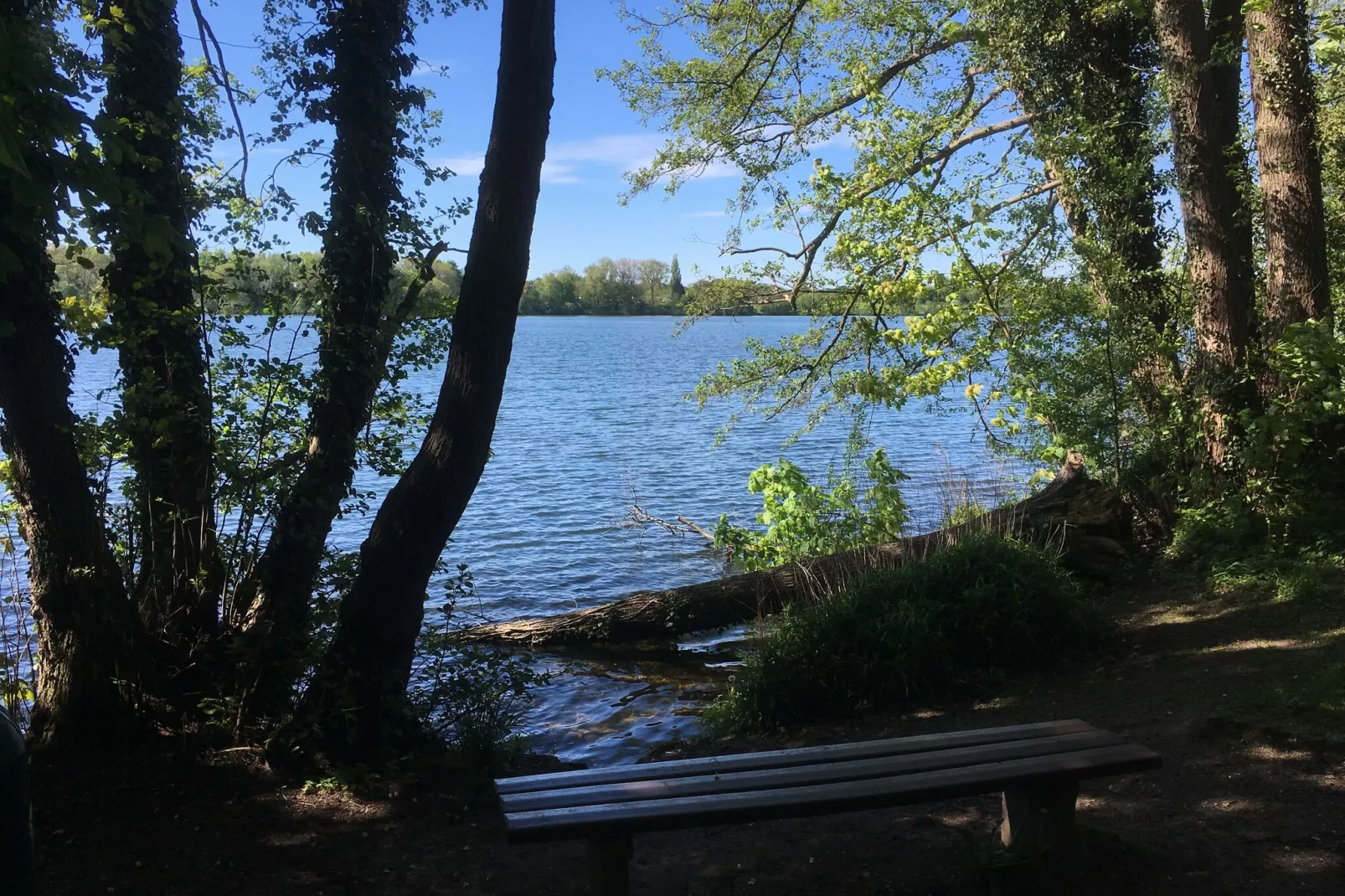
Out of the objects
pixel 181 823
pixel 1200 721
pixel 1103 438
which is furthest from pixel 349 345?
pixel 1103 438

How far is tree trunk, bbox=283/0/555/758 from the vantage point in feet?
15.5

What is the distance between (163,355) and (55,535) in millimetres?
1061

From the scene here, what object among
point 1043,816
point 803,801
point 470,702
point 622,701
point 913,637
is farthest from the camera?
point 622,701

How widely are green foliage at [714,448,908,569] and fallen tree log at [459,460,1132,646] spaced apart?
141 cm

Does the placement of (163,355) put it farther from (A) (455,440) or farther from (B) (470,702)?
(B) (470,702)

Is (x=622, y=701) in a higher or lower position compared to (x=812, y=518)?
lower

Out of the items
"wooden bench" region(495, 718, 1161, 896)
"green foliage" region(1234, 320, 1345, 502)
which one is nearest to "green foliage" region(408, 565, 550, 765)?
"wooden bench" region(495, 718, 1161, 896)

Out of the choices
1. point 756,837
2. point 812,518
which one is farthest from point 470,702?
point 812,518

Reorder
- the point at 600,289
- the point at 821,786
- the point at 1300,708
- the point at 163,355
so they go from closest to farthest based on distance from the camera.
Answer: the point at 821,786 → the point at 1300,708 → the point at 163,355 → the point at 600,289

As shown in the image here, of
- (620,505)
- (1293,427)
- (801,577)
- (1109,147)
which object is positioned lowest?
(620,505)

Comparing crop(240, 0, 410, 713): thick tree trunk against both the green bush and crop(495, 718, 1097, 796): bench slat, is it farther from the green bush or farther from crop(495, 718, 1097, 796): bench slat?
the green bush

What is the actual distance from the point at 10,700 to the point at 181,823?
1.54 metres

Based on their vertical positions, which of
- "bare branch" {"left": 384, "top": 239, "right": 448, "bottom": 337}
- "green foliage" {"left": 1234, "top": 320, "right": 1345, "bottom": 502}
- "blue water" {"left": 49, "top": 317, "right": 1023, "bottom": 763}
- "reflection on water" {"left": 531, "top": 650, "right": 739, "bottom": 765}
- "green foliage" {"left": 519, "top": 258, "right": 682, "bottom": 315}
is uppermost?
"green foliage" {"left": 519, "top": 258, "right": 682, "bottom": 315}

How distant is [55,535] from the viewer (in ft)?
15.1
